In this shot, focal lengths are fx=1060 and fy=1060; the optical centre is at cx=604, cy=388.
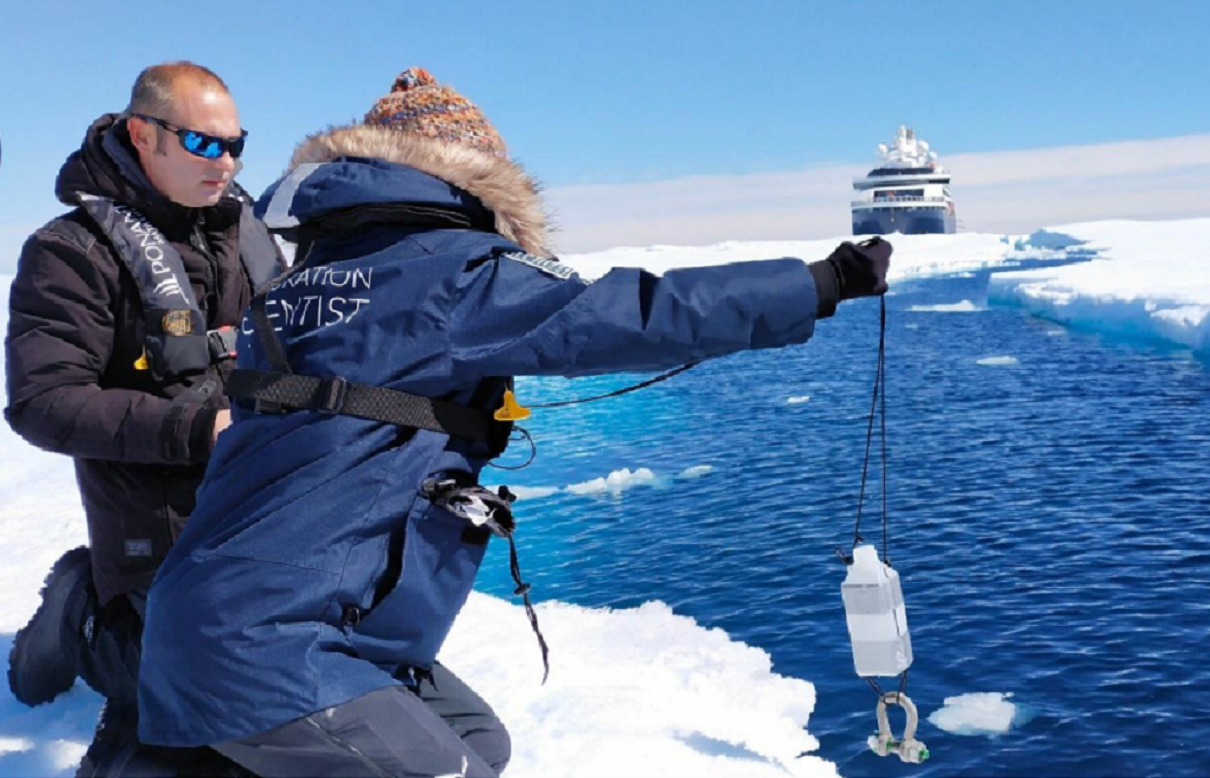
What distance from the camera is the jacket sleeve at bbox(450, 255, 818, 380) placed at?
177cm

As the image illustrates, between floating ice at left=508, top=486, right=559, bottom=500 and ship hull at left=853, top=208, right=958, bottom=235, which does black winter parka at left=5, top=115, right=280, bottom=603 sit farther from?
ship hull at left=853, top=208, right=958, bottom=235

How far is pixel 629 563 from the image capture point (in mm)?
10242

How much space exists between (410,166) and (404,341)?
33cm

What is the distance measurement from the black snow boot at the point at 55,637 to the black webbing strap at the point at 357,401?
1939 millimetres

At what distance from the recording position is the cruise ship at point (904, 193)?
306 ft

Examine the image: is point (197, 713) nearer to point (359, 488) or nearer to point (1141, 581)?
point (359, 488)

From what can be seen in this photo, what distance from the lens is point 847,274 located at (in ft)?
6.11

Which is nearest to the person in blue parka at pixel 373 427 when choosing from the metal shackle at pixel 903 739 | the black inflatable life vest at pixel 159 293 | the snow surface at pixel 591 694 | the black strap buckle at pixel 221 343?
the black inflatable life vest at pixel 159 293

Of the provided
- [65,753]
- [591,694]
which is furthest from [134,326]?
[591,694]

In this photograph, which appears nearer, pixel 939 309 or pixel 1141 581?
pixel 1141 581

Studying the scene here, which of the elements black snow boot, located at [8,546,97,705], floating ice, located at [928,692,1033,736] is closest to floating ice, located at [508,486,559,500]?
floating ice, located at [928,692,1033,736]

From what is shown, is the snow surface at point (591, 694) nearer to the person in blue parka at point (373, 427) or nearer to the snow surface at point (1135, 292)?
the person in blue parka at point (373, 427)

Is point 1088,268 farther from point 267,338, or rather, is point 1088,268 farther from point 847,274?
point 267,338

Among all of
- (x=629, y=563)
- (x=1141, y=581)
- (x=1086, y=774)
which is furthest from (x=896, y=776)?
(x=629, y=563)
